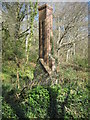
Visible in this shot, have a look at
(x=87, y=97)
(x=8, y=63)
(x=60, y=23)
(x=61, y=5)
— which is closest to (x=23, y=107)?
(x=87, y=97)

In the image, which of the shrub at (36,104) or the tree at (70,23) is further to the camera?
the tree at (70,23)

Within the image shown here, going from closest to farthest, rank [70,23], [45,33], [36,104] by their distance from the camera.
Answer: [36,104] → [45,33] → [70,23]

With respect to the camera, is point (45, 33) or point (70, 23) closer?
point (45, 33)

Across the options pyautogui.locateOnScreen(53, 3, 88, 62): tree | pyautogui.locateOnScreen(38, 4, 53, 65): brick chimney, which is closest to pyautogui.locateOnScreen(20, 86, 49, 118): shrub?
pyautogui.locateOnScreen(38, 4, 53, 65): brick chimney

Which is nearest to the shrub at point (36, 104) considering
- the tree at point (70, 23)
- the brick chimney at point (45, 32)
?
the brick chimney at point (45, 32)

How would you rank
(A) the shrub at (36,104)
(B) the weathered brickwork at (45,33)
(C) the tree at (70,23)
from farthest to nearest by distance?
1. (C) the tree at (70,23)
2. (B) the weathered brickwork at (45,33)
3. (A) the shrub at (36,104)

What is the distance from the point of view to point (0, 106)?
3604mm

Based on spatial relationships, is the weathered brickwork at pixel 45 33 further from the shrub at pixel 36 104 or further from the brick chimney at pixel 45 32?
the shrub at pixel 36 104

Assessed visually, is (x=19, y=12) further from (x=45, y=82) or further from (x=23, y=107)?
(x=23, y=107)

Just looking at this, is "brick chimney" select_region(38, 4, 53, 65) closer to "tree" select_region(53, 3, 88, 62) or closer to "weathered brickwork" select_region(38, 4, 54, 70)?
"weathered brickwork" select_region(38, 4, 54, 70)

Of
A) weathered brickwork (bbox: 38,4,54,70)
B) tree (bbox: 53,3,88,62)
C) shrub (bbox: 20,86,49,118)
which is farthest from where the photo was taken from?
tree (bbox: 53,3,88,62)

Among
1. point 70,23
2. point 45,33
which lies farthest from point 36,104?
point 70,23

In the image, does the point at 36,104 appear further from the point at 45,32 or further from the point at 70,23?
the point at 70,23

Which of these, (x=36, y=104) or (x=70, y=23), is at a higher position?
(x=70, y=23)
